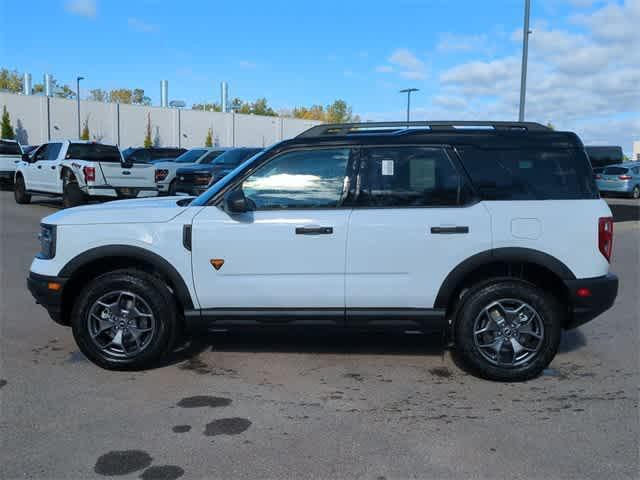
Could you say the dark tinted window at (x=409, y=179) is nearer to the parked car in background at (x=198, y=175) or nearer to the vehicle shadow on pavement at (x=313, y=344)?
the vehicle shadow on pavement at (x=313, y=344)

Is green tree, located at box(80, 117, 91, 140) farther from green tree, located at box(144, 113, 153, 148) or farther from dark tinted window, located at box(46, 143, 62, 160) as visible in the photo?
dark tinted window, located at box(46, 143, 62, 160)

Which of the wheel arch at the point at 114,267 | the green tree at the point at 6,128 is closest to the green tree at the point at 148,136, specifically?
the green tree at the point at 6,128

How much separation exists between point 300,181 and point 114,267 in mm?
1716

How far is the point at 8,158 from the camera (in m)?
24.0

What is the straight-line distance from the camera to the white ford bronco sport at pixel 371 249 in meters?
4.94

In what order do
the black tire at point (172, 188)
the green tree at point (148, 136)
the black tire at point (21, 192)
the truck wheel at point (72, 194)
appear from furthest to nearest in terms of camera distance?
the green tree at point (148, 136), the black tire at point (21, 192), the black tire at point (172, 188), the truck wheel at point (72, 194)

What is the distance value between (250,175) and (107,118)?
178 feet

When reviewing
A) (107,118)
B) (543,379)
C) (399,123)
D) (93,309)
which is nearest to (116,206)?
(93,309)

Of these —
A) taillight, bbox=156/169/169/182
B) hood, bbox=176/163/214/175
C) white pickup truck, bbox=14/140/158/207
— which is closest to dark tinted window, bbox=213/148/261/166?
hood, bbox=176/163/214/175

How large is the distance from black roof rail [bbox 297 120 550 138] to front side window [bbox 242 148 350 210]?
318 millimetres

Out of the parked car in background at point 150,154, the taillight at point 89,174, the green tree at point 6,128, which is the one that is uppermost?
the green tree at point 6,128

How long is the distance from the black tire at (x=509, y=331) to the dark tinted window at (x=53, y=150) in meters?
14.7

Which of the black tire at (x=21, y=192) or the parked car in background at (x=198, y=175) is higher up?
the parked car in background at (x=198, y=175)

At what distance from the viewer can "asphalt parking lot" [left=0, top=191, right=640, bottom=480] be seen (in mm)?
3611
